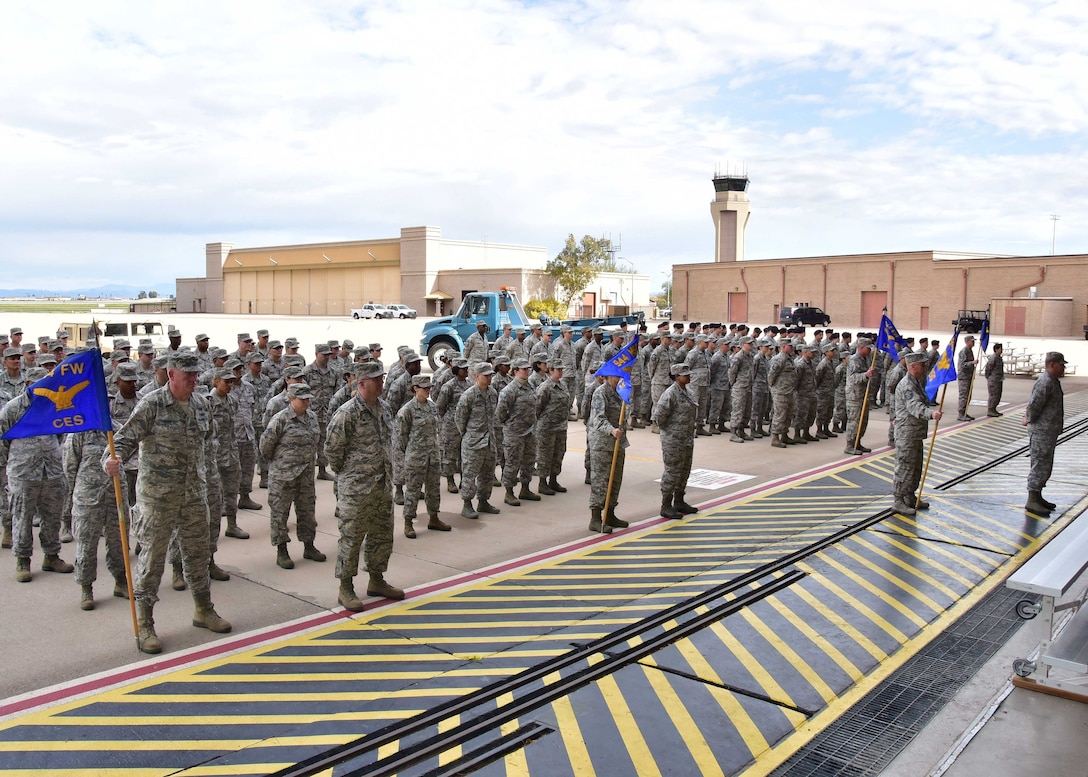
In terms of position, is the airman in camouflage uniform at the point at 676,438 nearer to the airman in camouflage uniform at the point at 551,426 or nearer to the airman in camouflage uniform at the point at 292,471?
the airman in camouflage uniform at the point at 551,426

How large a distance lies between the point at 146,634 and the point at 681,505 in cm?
697

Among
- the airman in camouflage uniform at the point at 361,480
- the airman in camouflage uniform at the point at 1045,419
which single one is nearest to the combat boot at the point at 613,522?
the airman in camouflage uniform at the point at 361,480

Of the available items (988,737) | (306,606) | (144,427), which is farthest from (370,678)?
(988,737)

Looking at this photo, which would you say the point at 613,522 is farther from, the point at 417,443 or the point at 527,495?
the point at 417,443

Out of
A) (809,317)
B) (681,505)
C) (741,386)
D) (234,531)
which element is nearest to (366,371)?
(234,531)

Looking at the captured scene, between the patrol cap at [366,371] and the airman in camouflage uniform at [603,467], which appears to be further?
the airman in camouflage uniform at [603,467]

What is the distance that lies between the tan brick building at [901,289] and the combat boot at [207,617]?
5301 centimetres

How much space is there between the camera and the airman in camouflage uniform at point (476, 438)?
38.0 feet

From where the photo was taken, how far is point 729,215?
88875 millimetres

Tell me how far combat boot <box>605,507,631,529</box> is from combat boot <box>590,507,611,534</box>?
0.07 m

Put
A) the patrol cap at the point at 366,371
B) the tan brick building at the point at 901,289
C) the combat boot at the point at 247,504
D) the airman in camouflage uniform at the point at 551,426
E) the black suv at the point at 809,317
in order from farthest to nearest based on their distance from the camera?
the black suv at the point at 809,317 < the tan brick building at the point at 901,289 < the airman in camouflage uniform at the point at 551,426 < the combat boot at the point at 247,504 < the patrol cap at the point at 366,371

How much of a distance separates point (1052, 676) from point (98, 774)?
22.6ft

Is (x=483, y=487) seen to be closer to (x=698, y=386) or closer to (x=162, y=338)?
(x=698, y=386)

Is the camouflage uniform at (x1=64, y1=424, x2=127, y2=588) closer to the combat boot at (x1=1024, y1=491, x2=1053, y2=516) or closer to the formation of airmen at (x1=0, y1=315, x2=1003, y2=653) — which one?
the formation of airmen at (x1=0, y1=315, x2=1003, y2=653)
